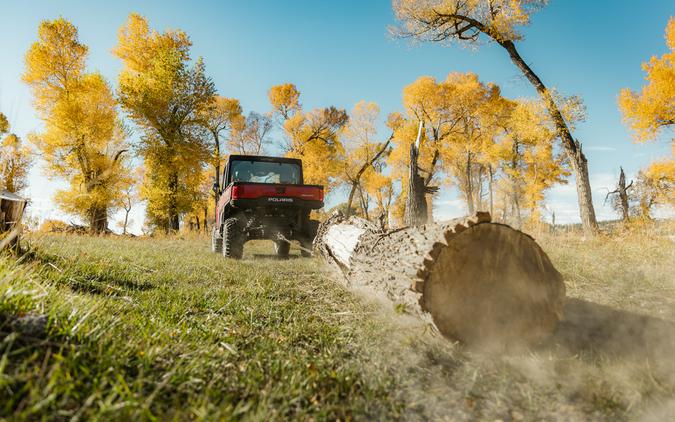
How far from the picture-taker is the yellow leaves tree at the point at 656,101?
13.7 meters

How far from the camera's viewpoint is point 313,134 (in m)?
26.5

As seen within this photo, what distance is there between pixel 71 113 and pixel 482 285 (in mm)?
19815

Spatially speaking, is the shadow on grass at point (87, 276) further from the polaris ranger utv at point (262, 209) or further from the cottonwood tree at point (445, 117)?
the cottonwood tree at point (445, 117)

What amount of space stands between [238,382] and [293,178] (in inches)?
279

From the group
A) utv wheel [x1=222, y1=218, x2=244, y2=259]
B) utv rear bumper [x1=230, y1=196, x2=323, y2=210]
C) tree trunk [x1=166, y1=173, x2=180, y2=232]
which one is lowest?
utv wheel [x1=222, y1=218, x2=244, y2=259]

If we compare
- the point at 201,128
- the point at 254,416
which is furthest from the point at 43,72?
the point at 254,416

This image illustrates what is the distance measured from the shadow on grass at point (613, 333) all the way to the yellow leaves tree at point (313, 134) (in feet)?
75.9

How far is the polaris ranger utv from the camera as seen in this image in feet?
23.0

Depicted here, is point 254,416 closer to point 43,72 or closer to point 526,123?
point 526,123

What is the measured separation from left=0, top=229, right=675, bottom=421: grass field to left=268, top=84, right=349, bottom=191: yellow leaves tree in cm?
2302

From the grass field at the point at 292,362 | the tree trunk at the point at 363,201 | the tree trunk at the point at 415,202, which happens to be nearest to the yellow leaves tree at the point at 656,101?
the tree trunk at the point at 415,202

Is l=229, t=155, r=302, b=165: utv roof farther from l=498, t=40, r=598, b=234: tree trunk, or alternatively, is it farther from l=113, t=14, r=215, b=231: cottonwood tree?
l=113, t=14, r=215, b=231: cottonwood tree

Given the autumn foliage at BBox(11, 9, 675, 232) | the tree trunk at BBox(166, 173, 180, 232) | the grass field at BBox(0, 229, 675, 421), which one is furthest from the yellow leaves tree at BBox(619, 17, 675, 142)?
the tree trunk at BBox(166, 173, 180, 232)

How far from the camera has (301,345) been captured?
7.76 ft
